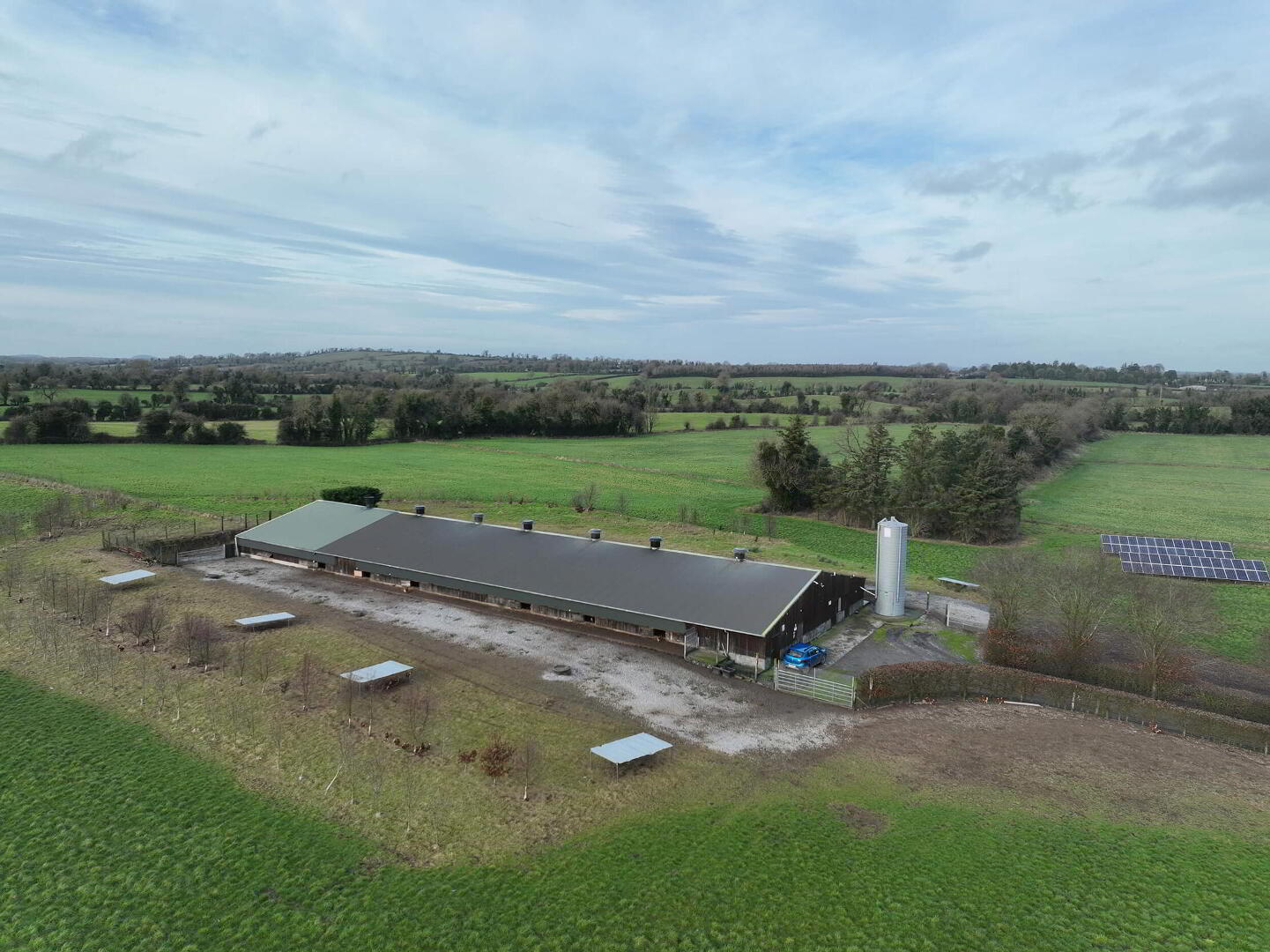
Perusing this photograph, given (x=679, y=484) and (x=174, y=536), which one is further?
(x=679, y=484)

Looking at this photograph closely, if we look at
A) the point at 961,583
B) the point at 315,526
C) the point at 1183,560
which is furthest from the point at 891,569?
the point at 315,526

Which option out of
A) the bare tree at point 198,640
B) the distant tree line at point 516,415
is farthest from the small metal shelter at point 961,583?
the distant tree line at point 516,415

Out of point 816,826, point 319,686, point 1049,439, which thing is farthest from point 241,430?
point 1049,439

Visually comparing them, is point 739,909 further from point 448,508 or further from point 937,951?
point 448,508

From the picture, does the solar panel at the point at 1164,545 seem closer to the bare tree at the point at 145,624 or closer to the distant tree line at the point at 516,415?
the bare tree at the point at 145,624

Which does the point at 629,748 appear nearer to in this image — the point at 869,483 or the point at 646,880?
the point at 646,880

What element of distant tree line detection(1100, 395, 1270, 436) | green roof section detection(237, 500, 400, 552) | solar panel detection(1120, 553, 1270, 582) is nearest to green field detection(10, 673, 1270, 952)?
green roof section detection(237, 500, 400, 552)
